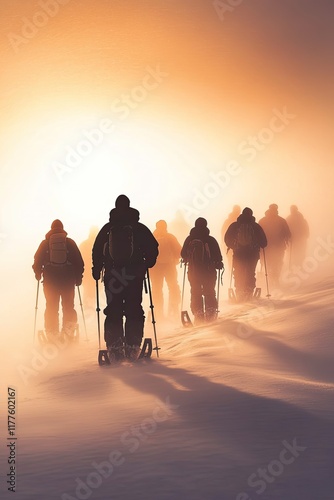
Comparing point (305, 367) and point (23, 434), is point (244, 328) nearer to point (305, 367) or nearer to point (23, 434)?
point (305, 367)

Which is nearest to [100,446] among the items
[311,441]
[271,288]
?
[311,441]

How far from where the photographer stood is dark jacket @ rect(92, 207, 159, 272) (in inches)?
376

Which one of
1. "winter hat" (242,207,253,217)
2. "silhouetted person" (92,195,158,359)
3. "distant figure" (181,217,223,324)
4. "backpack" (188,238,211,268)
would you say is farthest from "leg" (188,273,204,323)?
"silhouetted person" (92,195,158,359)

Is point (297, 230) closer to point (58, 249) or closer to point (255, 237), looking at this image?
point (255, 237)

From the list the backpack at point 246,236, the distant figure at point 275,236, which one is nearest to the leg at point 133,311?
the backpack at point 246,236

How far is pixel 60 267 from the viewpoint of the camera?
13688 mm

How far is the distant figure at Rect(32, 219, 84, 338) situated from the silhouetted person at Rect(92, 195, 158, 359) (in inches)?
158

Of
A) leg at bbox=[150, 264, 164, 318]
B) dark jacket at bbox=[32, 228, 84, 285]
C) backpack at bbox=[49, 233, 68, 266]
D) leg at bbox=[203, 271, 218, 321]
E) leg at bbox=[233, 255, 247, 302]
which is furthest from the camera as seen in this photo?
leg at bbox=[150, 264, 164, 318]

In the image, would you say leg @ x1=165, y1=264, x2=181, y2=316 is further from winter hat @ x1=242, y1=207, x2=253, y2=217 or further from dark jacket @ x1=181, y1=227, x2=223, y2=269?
dark jacket @ x1=181, y1=227, x2=223, y2=269

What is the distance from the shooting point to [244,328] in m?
12.0

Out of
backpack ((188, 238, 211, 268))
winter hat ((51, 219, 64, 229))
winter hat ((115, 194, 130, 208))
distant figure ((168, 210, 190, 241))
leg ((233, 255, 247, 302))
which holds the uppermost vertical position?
distant figure ((168, 210, 190, 241))

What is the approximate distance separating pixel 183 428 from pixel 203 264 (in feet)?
34.5

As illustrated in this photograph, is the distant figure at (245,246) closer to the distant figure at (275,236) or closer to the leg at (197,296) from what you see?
the leg at (197,296)

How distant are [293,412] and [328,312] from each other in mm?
6783
